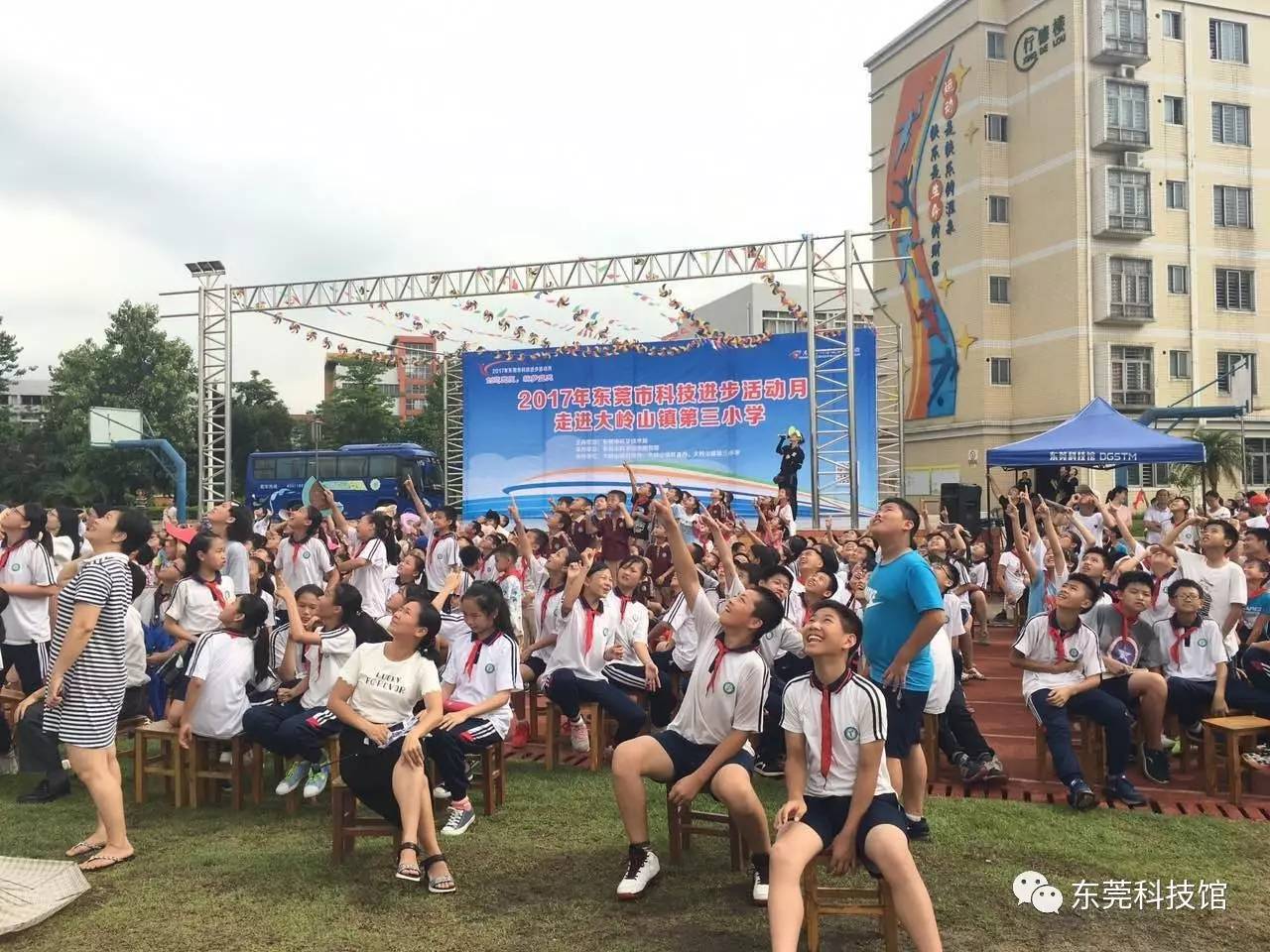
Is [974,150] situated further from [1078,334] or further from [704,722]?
[704,722]

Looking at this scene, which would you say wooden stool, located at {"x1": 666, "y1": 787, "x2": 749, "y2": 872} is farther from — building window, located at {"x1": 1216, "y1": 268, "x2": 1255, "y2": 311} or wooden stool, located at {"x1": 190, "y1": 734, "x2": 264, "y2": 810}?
building window, located at {"x1": 1216, "y1": 268, "x2": 1255, "y2": 311}

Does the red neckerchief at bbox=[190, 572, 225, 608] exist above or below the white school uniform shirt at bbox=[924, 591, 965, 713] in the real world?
above

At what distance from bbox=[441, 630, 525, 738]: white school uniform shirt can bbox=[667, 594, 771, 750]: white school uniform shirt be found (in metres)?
1.06

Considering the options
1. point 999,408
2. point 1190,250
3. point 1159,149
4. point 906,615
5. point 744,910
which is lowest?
point 744,910

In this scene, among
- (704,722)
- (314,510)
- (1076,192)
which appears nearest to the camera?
(704,722)

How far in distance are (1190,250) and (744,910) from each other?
85.4 feet

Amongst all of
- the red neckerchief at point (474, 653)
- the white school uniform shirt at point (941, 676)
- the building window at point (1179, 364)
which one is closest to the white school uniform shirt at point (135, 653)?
the red neckerchief at point (474, 653)

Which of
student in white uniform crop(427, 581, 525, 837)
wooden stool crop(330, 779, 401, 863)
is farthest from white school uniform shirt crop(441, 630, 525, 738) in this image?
wooden stool crop(330, 779, 401, 863)

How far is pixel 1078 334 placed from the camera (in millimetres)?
23703

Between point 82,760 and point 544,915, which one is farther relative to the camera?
point 82,760

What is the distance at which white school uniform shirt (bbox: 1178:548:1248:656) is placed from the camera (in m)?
5.62

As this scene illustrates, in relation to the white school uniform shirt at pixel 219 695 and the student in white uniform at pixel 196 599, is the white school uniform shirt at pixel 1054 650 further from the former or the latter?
the student in white uniform at pixel 196 599

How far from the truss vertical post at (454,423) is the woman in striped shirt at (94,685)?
58.0 feet

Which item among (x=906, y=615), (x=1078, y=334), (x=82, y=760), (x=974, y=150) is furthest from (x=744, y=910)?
(x=974, y=150)
